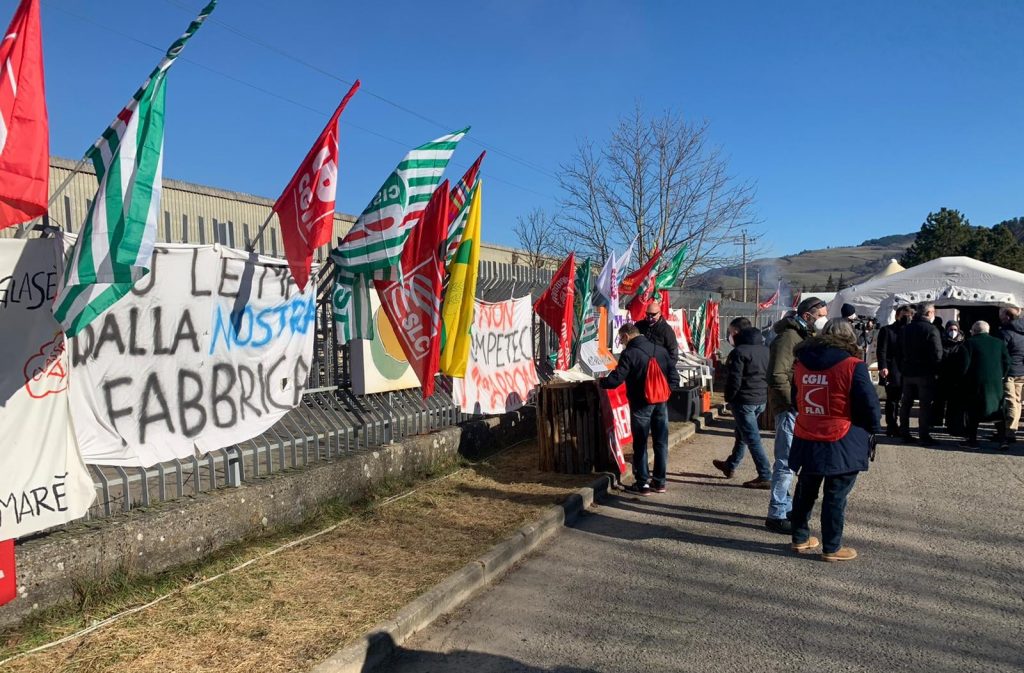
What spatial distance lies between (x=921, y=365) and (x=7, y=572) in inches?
428

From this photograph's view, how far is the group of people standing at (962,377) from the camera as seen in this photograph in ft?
34.2

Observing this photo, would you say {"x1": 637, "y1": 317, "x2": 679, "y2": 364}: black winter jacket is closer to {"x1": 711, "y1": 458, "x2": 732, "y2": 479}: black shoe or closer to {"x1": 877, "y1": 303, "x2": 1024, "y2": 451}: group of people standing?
{"x1": 711, "y1": 458, "x2": 732, "y2": 479}: black shoe

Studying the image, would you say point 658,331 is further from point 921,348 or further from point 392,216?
point 921,348

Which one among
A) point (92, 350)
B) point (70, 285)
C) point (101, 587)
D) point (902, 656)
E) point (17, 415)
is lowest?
point (902, 656)

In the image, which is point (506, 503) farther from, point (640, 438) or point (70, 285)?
point (70, 285)

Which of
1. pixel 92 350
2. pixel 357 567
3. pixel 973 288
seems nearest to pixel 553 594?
pixel 357 567

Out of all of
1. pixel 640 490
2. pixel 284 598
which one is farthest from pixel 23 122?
pixel 640 490

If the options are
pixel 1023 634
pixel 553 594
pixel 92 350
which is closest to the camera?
pixel 1023 634

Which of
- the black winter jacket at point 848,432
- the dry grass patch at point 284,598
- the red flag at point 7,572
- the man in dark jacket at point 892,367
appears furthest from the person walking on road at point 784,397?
the red flag at point 7,572

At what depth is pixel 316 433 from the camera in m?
6.64

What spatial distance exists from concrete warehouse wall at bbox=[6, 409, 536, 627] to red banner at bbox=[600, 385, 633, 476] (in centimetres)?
200

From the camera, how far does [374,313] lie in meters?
7.35

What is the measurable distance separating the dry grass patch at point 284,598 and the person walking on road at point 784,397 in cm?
207

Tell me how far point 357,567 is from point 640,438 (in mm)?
3459
